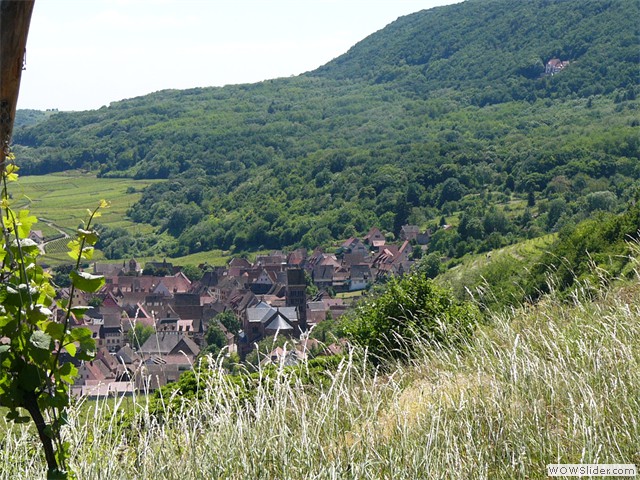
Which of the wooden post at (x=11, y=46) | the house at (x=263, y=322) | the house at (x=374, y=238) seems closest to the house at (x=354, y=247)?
the house at (x=374, y=238)

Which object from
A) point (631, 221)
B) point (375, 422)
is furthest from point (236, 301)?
point (375, 422)

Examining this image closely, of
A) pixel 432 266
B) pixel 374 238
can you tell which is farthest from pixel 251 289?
pixel 374 238

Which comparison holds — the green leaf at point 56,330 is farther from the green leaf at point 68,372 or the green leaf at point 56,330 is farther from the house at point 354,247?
the house at point 354,247

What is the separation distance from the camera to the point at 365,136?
117062 millimetres

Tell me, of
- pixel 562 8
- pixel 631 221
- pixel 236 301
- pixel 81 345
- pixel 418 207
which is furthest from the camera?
pixel 562 8

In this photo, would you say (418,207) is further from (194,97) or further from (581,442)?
(194,97)

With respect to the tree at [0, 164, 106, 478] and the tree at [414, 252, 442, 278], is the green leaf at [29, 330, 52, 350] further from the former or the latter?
the tree at [414, 252, 442, 278]

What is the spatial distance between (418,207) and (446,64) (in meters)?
76.3

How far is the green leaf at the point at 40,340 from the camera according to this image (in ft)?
7.41

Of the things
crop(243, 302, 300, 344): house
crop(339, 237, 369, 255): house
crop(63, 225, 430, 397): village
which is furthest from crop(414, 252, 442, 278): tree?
crop(339, 237, 369, 255): house

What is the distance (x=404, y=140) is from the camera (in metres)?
109

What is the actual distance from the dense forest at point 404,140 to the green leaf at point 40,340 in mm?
40368

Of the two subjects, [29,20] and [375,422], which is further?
[375,422]

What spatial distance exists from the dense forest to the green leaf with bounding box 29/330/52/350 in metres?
40.4
